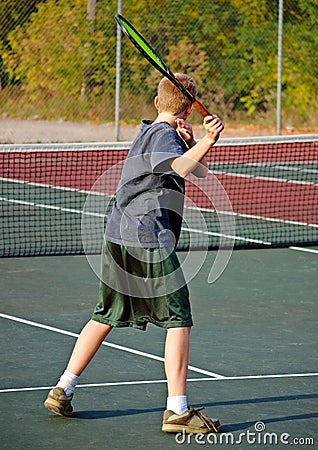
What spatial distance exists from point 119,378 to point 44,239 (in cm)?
475

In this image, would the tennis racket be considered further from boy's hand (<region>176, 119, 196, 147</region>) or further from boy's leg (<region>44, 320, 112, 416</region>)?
boy's leg (<region>44, 320, 112, 416</region>)

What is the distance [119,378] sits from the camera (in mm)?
5996

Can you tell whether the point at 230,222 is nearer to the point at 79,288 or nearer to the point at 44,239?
the point at 44,239

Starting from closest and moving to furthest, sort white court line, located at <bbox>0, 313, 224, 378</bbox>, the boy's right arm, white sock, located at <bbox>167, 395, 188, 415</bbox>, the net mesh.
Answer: the boy's right arm → white sock, located at <bbox>167, 395, 188, 415</bbox> → white court line, located at <bbox>0, 313, 224, 378</bbox> → the net mesh

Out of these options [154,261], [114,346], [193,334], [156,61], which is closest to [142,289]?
[154,261]

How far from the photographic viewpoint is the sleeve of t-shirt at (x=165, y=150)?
5.11 meters

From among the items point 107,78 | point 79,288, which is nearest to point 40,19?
point 107,78

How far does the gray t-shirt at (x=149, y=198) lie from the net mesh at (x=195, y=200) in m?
2.44

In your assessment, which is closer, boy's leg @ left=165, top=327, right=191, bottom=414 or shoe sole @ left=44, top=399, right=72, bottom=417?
boy's leg @ left=165, top=327, right=191, bottom=414

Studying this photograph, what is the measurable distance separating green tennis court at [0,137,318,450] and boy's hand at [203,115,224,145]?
1.31m

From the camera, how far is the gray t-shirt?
5.21 m

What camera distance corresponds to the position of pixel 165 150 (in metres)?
5.12

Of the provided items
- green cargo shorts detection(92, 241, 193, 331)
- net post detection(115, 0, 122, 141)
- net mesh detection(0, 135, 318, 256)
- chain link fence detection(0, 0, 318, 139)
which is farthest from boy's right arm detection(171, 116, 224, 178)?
chain link fence detection(0, 0, 318, 139)

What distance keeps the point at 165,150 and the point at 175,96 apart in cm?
29
